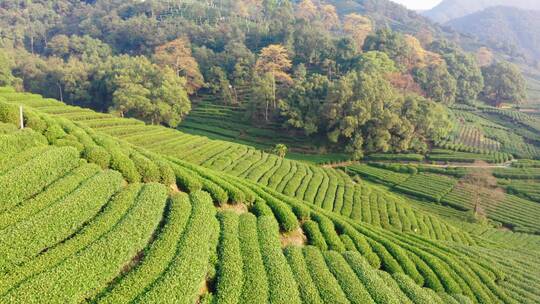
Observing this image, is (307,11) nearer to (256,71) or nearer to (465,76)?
(465,76)

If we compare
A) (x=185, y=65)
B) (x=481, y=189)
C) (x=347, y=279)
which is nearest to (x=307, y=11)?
(x=185, y=65)

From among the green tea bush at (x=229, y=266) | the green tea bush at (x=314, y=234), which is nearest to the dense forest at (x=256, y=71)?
the green tea bush at (x=314, y=234)

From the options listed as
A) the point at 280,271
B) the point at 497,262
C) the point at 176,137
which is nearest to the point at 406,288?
the point at 280,271

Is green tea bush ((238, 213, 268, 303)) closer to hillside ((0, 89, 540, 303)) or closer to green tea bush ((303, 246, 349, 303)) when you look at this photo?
Result: hillside ((0, 89, 540, 303))

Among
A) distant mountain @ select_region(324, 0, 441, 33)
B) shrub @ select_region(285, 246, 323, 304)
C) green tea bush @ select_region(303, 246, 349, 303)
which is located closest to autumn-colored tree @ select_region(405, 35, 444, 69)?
distant mountain @ select_region(324, 0, 441, 33)

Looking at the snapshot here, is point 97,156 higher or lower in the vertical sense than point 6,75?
higher

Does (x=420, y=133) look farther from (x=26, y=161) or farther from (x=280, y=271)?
(x=26, y=161)

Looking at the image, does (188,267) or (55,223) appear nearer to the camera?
(55,223)

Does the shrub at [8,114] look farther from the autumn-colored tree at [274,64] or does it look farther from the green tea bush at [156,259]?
the autumn-colored tree at [274,64]
